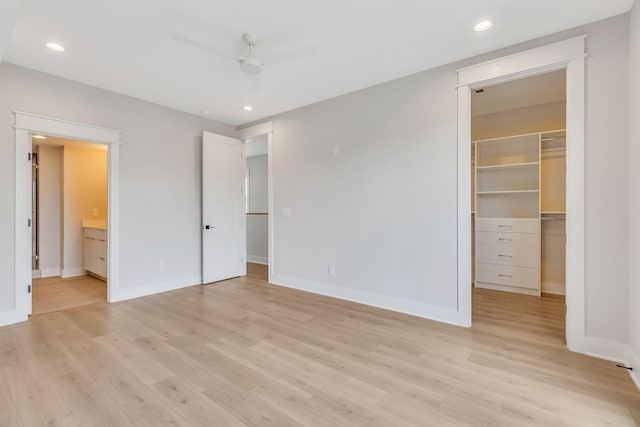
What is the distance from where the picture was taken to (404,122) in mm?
3359

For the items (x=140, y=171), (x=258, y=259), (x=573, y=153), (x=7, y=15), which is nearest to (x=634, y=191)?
(x=573, y=153)

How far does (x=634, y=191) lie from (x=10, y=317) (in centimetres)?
569

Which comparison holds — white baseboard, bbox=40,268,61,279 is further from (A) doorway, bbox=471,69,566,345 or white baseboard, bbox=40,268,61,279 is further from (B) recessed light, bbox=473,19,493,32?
(B) recessed light, bbox=473,19,493,32

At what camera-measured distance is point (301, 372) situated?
2143 mm

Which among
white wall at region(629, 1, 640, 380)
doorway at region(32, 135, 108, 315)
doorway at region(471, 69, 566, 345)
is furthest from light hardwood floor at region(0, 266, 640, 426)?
doorway at region(32, 135, 108, 315)

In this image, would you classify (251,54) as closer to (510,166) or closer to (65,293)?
(510,166)

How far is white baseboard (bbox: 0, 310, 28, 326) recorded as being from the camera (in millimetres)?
2985

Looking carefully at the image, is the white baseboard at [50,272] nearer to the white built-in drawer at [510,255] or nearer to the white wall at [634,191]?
the white built-in drawer at [510,255]

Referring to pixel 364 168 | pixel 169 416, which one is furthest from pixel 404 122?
pixel 169 416

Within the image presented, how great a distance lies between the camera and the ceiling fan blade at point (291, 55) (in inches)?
111

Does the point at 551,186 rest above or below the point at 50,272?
above

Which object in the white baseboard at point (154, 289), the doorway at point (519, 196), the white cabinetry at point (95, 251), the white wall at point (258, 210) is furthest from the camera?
the white wall at point (258, 210)

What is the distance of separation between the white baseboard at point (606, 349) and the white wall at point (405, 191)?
4 centimetres

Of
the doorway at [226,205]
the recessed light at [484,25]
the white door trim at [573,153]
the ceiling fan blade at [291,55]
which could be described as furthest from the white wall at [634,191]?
the doorway at [226,205]
